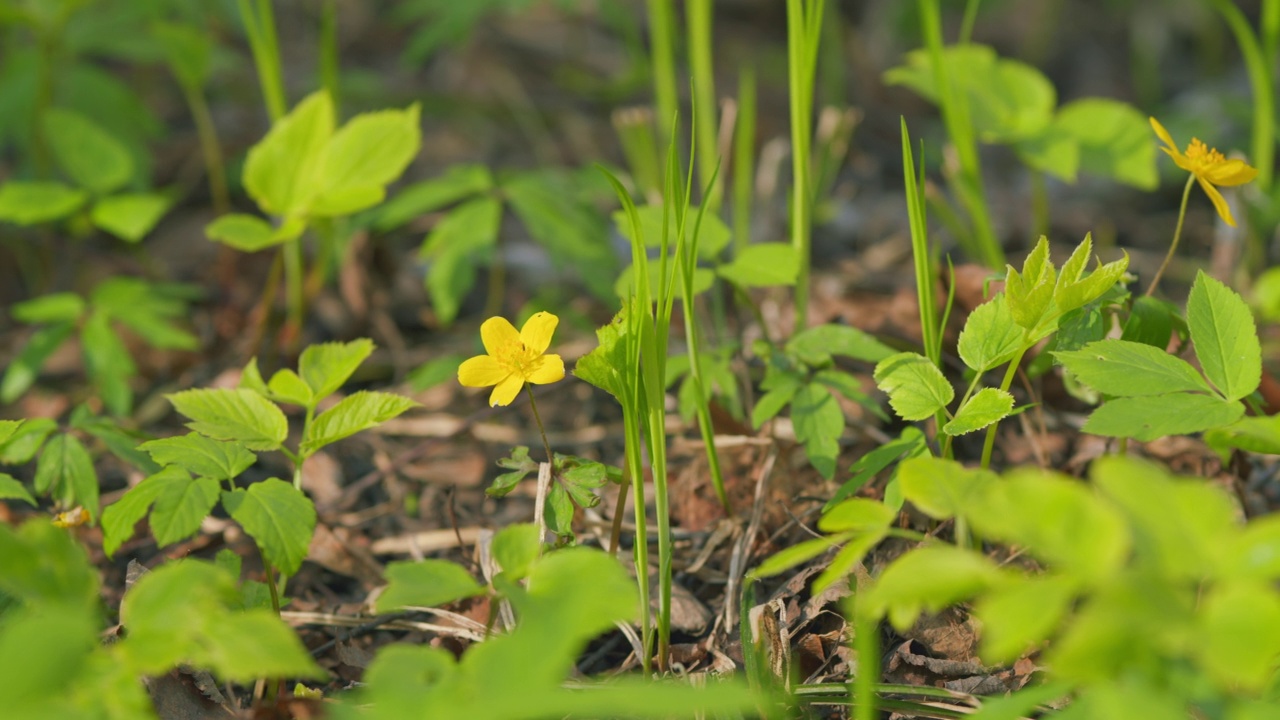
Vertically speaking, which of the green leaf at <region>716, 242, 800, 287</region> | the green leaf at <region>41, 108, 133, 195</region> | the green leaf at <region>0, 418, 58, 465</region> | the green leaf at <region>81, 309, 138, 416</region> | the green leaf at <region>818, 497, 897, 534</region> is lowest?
the green leaf at <region>81, 309, 138, 416</region>

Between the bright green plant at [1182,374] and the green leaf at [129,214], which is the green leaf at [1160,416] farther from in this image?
the green leaf at [129,214]

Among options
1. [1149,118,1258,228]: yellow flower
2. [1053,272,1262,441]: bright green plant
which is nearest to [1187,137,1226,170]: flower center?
[1149,118,1258,228]: yellow flower

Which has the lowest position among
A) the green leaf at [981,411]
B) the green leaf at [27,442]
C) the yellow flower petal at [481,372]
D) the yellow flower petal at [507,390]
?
the green leaf at [27,442]

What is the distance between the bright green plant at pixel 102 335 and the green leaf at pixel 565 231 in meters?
0.84

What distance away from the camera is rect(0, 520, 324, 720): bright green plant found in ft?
2.88

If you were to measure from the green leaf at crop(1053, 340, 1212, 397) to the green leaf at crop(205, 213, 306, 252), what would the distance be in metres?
1.53

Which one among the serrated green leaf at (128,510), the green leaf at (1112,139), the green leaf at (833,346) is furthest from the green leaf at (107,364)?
the green leaf at (1112,139)

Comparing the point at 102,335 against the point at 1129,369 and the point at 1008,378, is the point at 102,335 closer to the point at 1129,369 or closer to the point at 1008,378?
the point at 1008,378

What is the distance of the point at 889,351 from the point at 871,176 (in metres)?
2.09

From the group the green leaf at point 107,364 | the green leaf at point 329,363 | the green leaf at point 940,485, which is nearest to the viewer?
the green leaf at point 940,485

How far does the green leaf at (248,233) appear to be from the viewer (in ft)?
6.75

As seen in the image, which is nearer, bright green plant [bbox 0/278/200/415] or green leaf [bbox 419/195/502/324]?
bright green plant [bbox 0/278/200/415]

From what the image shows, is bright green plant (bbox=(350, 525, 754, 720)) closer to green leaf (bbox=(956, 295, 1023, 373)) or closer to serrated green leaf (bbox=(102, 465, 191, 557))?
serrated green leaf (bbox=(102, 465, 191, 557))

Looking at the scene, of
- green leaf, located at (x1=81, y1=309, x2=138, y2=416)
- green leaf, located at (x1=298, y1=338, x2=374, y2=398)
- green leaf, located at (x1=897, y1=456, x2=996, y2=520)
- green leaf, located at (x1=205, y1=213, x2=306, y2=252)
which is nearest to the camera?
green leaf, located at (x1=897, y1=456, x2=996, y2=520)
